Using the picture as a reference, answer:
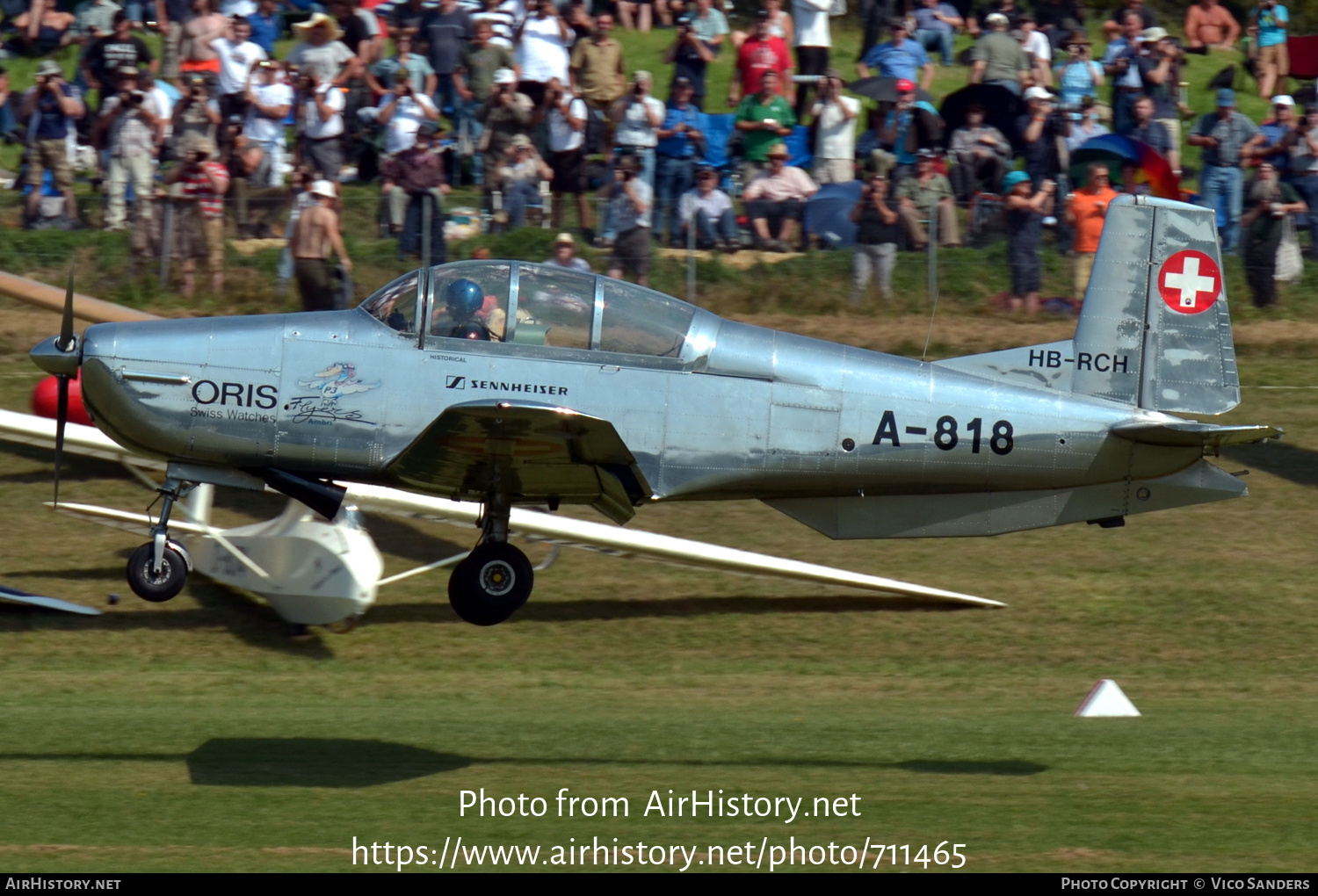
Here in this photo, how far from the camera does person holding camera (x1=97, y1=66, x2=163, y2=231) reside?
60.3ft

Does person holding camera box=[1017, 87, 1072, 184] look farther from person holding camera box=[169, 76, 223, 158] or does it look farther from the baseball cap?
person holding camera box=[169, 76, 223, 158]

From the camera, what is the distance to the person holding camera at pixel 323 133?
1862 cm

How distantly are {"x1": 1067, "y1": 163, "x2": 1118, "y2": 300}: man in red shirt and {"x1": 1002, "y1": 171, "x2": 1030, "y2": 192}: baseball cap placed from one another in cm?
91


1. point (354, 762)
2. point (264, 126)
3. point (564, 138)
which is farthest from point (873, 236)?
point (354, 762)

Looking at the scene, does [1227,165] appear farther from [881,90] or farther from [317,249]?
[317,249]

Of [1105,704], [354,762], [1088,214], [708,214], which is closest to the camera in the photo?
[354,762]

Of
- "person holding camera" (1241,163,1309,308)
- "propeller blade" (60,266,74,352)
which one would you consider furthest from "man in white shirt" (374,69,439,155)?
"person holding camera" (1241,163,1309,308)

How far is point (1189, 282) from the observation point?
10609mm

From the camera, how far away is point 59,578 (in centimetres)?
1558

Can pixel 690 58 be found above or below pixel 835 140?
above

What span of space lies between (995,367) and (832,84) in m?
9.12

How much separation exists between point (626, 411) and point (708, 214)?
8817 mm

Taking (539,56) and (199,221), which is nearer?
(199,221)

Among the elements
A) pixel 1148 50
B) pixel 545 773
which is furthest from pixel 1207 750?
pixel 1148 50
